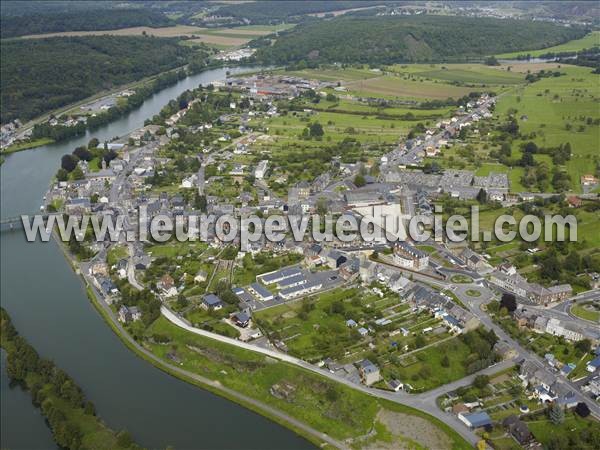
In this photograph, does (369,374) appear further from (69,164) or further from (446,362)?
(69,164)

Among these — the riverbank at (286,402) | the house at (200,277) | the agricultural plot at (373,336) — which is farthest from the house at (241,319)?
the house at (200,277)

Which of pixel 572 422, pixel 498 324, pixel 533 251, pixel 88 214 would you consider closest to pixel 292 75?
pixel 88 214

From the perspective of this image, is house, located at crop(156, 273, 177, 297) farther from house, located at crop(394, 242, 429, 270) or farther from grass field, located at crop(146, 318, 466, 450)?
house, located at crop(394, 242, 429, 270)

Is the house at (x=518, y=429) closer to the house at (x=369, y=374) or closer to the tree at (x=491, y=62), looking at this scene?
the house at (x=369, y=374)

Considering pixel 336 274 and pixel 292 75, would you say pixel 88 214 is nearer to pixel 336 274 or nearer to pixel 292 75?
pixel 336 274

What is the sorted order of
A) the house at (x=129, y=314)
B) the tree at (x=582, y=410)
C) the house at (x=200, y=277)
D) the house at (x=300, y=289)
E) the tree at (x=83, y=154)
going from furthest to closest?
the tree at (x=83, y=154) → the house at (x=200, y=277) → the house at (x=300, y=289) → the house at (x=129, y=314) → the tree at (x=582, y=410)

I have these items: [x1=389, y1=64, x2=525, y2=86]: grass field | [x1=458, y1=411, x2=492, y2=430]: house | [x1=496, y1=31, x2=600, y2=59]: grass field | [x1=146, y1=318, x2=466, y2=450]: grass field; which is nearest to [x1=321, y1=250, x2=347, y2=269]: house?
[x1=146, y1=318, x2=466, y2=450]: grass field

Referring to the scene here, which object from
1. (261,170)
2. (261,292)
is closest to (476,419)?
(261,292)
